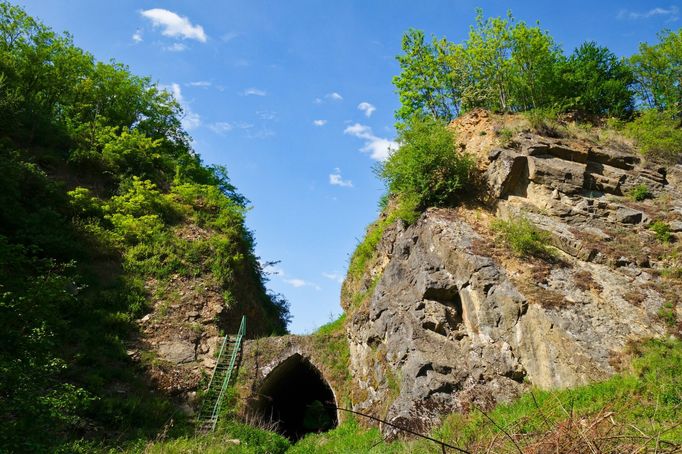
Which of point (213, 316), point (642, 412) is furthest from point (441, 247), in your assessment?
point (213, 316)

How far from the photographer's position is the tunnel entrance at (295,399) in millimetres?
16188

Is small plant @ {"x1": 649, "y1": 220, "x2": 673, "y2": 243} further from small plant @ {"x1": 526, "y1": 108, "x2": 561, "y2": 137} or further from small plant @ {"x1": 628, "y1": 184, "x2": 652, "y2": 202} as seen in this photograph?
small plant @ {"x1": 526, "y1": 108, "x2": 561, "y2": 137}

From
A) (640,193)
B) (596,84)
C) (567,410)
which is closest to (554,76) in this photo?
(596,84)

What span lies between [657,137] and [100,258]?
22697mm

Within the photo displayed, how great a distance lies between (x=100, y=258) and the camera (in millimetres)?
17719

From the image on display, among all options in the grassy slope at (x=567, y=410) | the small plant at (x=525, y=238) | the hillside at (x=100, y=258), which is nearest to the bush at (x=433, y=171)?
the small plant at (x=525, y=238)

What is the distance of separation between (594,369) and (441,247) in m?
5.57

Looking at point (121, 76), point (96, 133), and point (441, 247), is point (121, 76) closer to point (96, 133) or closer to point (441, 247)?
point (96, 133)

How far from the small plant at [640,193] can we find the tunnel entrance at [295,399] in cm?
1290

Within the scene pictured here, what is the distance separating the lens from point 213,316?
1684cm

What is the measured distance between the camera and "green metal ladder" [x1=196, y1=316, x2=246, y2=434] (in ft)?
43.7

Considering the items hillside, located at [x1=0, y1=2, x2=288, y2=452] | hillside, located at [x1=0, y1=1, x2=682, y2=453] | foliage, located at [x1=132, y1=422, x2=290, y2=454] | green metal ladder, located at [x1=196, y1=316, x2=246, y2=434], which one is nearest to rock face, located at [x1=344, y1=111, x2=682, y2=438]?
hillside, located at [x1=0, y1=1, x2=682, y2=453]

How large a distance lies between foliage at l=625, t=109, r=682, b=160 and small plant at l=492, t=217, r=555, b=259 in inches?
295

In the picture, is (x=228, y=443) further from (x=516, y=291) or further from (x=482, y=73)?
(x=482, y=73)
